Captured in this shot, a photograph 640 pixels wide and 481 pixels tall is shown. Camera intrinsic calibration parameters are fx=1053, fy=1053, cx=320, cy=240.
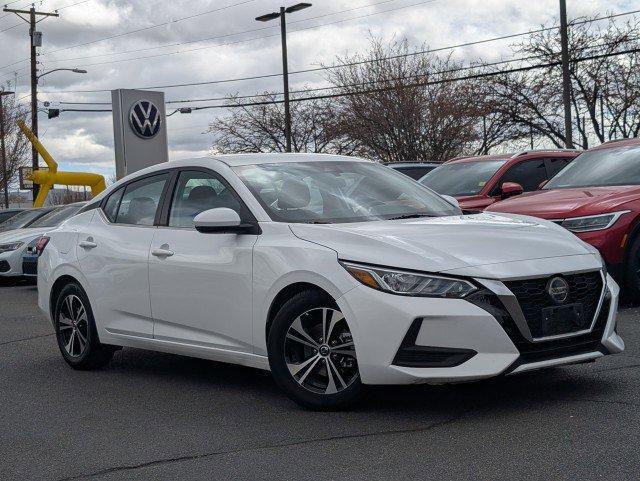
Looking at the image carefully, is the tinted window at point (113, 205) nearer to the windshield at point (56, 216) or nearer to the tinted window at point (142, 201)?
the tinted window at point (142, 201)

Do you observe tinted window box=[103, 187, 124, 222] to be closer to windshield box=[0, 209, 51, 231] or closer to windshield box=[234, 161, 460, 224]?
windshield box=[234, 161, 460, 224]

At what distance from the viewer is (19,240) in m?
17.0

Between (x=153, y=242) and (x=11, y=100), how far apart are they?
55.1 m

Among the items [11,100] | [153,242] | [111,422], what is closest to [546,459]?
[111,422]

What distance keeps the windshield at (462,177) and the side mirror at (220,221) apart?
7.32 meters

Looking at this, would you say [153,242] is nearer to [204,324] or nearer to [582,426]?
[204,324]

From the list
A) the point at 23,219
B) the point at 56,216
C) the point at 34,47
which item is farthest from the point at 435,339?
the point at 34,47

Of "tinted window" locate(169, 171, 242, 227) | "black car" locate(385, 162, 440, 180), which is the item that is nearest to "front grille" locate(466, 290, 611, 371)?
"tinted window" locate(169, 171, 242, 227)

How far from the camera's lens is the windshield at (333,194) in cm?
633

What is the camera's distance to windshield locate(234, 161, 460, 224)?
6.33 m

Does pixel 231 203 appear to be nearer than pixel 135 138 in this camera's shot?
Yes

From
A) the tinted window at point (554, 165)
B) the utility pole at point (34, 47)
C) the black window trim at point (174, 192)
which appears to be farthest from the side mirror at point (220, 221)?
the utility pole at point (34, 47)

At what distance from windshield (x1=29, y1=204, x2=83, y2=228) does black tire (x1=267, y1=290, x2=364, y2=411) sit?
1228cm

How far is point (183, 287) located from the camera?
664 cm
